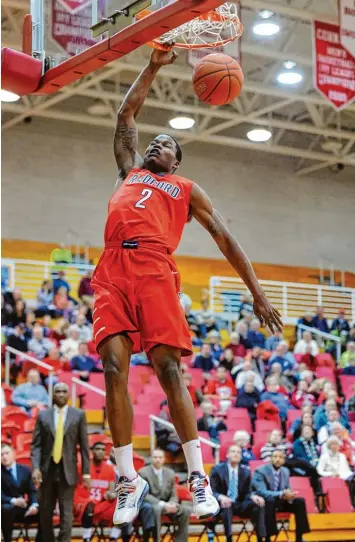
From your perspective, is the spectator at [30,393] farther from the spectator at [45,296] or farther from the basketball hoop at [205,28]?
the basketball hoop at [205,28]

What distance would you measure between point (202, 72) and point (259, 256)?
18.9 meters

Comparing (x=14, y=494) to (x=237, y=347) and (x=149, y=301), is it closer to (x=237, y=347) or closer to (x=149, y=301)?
(x=149, y=301)

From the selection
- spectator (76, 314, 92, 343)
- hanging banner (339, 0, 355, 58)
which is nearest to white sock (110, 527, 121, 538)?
spectator (76, 314, 92, 343)

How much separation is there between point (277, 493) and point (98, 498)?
86.6 inches

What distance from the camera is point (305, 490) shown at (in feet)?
42.7

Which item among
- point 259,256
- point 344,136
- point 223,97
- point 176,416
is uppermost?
point 344,136

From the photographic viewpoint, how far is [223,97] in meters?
5.80

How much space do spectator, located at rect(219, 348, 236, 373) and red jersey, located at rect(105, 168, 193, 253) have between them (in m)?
11.5

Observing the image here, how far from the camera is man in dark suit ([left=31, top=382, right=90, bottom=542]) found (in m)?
10.4

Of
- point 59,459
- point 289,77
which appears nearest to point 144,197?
point 59,459

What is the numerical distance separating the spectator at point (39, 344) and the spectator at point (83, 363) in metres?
0.66

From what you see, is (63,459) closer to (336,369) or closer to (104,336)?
(104,336)

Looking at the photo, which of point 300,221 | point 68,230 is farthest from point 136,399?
point 300,221

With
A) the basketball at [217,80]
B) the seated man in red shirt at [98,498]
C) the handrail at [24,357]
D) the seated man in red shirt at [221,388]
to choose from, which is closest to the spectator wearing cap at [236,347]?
the seated man in red shirt at [221,388]
